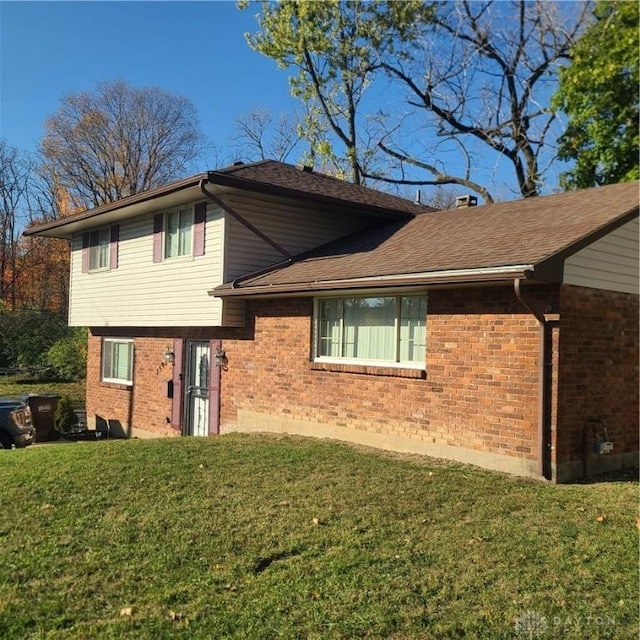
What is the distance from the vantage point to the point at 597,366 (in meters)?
8.36

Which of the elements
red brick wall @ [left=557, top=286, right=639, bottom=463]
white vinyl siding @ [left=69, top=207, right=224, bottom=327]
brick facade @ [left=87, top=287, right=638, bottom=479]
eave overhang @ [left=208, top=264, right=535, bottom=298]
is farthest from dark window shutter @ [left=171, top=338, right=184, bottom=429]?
red brick wall @ [left=557, top=286, right=639, bottom=463]

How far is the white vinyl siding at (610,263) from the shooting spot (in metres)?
7.99

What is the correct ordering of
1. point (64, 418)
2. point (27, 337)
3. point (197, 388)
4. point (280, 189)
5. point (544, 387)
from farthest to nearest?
point (27, 337), point (64, 418), point (197, 388), point (280, 189), point (544, 387)

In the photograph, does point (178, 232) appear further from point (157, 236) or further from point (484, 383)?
point (484, 383)

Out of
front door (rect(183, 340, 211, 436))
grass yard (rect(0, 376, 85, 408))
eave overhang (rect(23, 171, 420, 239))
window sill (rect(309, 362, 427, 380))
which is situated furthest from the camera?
grass yard (rect(0, 376, 85, 408))

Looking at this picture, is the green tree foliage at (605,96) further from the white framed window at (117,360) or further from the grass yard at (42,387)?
the grass yard at (42,387)

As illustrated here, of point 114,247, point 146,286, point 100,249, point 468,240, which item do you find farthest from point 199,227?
point 468,240

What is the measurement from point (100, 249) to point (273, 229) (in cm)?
573

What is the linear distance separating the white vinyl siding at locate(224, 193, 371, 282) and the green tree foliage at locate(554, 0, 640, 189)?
337 inches

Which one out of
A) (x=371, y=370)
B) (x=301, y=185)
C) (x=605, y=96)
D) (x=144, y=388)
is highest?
(x=605, y=96)

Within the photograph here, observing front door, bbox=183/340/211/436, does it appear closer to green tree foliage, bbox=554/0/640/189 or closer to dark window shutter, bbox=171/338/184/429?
dark window shutter, bbox=171/338/184/429

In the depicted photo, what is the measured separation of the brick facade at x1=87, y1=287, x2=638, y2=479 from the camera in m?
7.86

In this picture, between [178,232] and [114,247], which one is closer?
[178,232]

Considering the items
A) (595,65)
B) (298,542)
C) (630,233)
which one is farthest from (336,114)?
(298,542)
